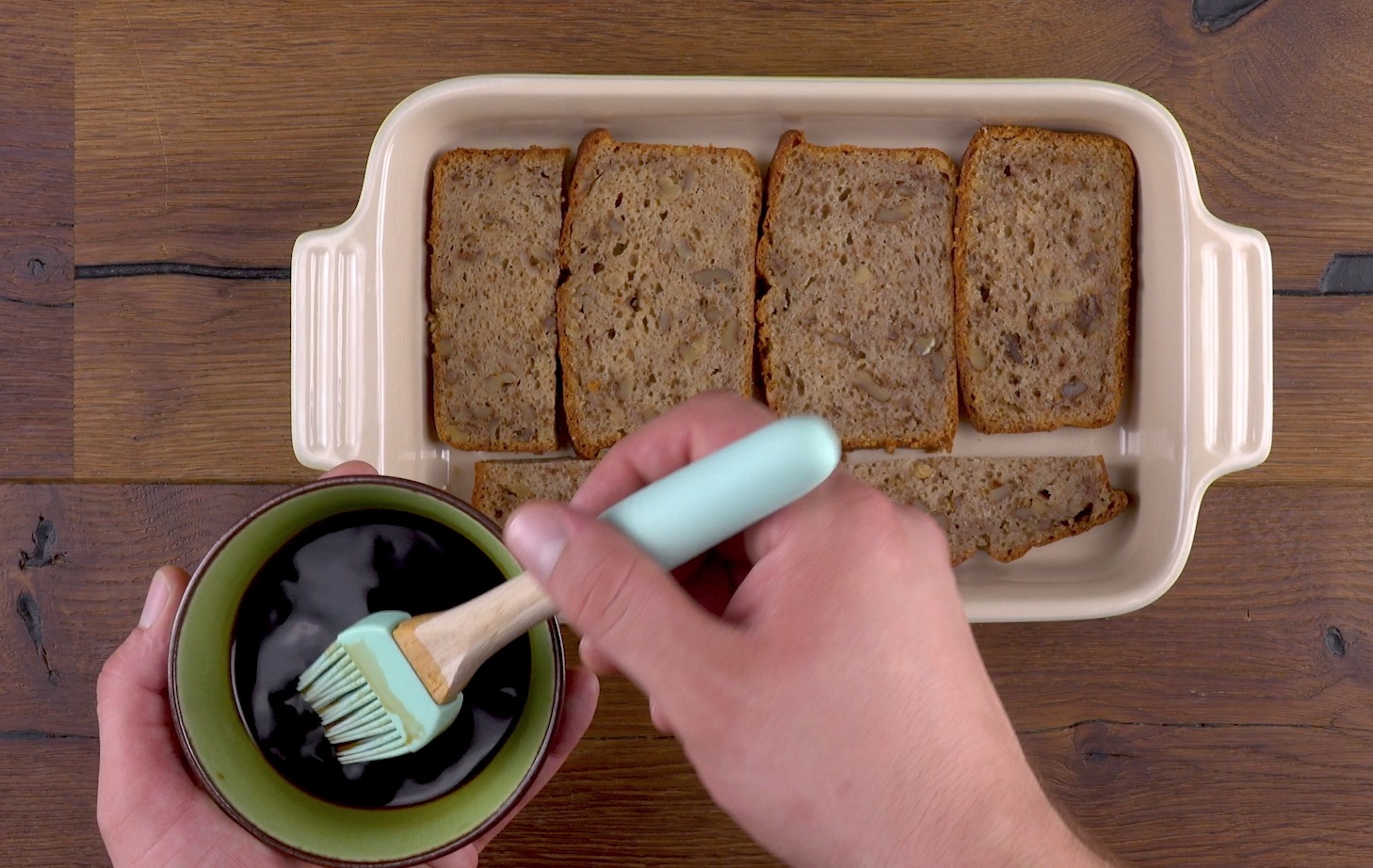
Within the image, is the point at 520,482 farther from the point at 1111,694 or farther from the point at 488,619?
the point at 1111,694

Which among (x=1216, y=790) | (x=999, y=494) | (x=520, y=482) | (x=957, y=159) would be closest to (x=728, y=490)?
(x=520, y=482)

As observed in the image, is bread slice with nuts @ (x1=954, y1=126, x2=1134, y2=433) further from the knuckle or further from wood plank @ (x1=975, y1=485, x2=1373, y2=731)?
the knuckle

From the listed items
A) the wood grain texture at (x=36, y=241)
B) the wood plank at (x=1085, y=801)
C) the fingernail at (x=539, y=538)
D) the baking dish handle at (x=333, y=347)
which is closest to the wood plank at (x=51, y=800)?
the wood plank at (x=1085, y=801)

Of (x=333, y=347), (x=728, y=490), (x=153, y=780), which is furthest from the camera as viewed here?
(x=333, y=347)

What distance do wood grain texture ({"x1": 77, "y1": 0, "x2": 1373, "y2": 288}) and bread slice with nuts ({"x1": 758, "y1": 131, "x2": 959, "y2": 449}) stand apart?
Answer: 0.18 meters

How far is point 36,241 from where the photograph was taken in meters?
1.34

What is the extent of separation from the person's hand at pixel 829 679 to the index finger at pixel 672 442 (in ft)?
0.32

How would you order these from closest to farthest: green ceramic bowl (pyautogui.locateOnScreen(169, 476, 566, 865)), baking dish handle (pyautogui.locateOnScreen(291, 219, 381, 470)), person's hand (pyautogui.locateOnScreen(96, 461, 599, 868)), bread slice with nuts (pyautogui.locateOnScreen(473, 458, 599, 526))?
green ceramic bowl (pyautogui.locateOnScreen(169, 476, 566, 865)) < person's hand (pyautogui.locateOnScreen(96, 461, 599, 868)) < baking dish handle (pyautogui.locateOnScreen(291, 219, 381, 470)) < bread slice with nuts (pyautogui.locateOnScreen(473, 458, 599, 526))

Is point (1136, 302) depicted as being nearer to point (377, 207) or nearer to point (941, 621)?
point (941, 621)

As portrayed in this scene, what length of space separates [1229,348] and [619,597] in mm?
946

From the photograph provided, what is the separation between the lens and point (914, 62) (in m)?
1.33

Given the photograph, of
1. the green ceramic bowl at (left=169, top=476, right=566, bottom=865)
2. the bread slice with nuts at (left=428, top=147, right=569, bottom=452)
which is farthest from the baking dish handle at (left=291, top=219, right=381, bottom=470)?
the green ceramic bowl at (left=169, top=476, right=566, bottom=865)

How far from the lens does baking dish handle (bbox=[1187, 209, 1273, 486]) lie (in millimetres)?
1207

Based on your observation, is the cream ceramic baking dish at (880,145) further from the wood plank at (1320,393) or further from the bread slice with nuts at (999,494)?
the wood plank at (1320,393)
